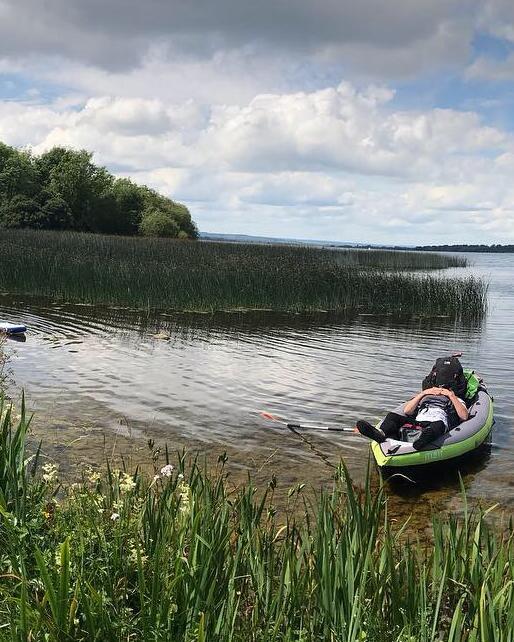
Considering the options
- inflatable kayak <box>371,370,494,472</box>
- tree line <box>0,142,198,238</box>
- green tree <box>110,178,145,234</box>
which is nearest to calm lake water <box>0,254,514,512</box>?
inflatable kayak <box>371,370,494,472</box>

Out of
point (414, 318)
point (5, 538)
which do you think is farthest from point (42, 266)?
point (5, 538)

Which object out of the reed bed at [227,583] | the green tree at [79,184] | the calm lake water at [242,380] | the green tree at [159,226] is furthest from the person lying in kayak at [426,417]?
the green tree at [79,184]

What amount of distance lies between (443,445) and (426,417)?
713 millimetres

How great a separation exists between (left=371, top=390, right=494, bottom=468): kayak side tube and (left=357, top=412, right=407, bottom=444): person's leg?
0.37 feet

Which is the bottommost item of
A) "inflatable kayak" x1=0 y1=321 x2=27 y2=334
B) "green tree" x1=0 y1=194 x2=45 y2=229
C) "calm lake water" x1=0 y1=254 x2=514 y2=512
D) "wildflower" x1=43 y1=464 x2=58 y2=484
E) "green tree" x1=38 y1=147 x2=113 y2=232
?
"calm lake water" x1=0 y1=254 x2=514 y2=512

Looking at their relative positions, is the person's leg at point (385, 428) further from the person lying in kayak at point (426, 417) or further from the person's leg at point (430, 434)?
the person's leg at point (430, 434)

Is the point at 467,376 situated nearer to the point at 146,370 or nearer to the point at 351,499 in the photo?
the point at 146,370

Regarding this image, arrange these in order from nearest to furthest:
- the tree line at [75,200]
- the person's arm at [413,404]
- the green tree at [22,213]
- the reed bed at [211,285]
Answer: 1. the person's arm at [413,404]
2. the reed bed at [211,285]
3. the green tree at [22,213]
4. the tree line at [75,200]

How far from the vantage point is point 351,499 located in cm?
359

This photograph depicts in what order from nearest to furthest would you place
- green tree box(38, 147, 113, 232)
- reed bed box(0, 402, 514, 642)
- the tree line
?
reed bed box(0, 402, 514, 642)
the tree line
green tree box(38, 147, 113, 232)

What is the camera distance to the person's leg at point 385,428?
25.9 feet

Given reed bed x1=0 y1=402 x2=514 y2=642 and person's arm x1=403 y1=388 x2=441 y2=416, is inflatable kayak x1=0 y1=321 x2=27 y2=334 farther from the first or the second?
reed bed x1=0 y1=402 x2=514 y2=642

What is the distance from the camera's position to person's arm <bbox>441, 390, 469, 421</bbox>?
30.0ft

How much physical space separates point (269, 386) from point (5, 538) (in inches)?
344
